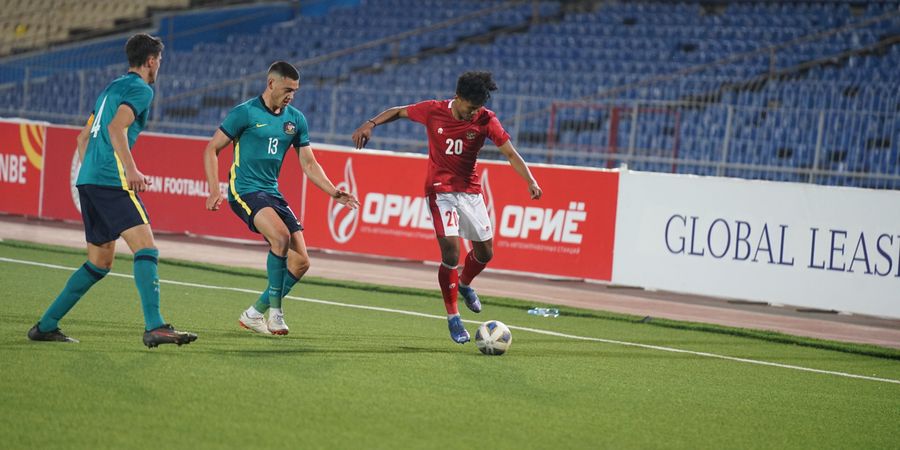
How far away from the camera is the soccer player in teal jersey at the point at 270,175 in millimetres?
9273

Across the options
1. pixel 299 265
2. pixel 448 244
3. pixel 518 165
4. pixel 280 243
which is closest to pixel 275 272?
pixel 280 243

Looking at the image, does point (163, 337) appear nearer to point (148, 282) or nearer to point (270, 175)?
point (148, 282)

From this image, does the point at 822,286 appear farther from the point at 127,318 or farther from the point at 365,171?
the point at 127,318

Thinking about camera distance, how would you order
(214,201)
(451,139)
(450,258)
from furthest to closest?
(451,139) → (450,258) → (214,201)

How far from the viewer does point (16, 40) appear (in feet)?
107

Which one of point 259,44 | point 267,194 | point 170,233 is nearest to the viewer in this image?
point 267,194

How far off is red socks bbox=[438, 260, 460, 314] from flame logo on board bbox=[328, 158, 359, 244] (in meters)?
7.35

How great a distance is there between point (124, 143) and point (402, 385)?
7.96 ft

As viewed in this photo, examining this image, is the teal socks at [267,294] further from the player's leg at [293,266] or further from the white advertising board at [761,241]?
the white advertising board at [761,241]

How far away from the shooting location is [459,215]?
10172 mm

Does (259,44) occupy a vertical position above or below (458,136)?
above

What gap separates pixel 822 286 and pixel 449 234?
5978 millimetres

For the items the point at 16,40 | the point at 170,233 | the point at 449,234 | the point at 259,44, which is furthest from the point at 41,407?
the point at 16,40

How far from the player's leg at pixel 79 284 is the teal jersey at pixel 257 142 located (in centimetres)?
145
